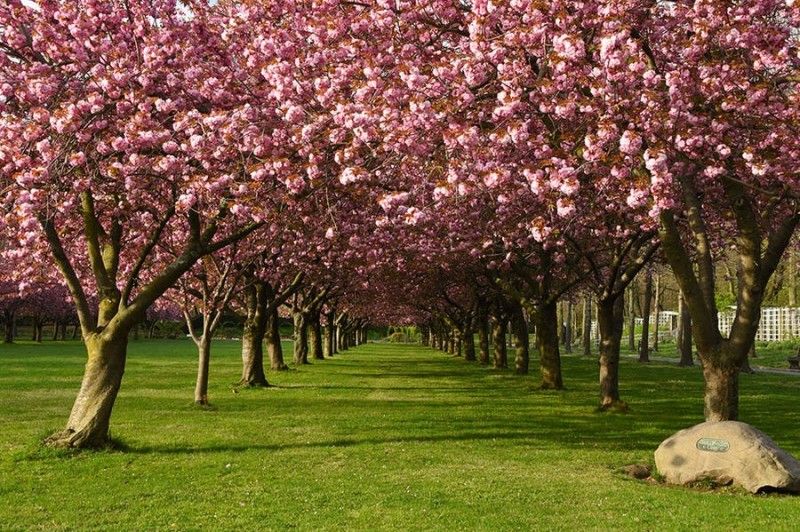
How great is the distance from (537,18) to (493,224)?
13.8 meters

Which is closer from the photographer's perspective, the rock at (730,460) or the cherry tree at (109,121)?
the rock at (730,460)

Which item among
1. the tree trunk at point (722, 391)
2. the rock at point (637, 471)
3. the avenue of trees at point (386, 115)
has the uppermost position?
the avenue of trees at point (386, 115)

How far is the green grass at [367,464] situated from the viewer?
1050 centimetres

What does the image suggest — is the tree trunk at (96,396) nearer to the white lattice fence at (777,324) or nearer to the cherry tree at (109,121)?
the cherry tree at (109,121)

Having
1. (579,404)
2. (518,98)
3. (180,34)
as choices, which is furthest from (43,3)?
(579,404)

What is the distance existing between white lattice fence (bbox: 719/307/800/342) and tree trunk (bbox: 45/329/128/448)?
67657 mm

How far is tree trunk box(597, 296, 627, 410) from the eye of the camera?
76.3 feet

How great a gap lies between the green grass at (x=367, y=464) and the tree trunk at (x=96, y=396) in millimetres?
468

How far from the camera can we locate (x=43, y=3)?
536 inches

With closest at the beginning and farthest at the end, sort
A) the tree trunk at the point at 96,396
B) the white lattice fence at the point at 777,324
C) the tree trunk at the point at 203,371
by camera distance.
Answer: the tree trunk at the point at 96,396 → the tree trunk at the point at 203,371 → the white lattice fence at the point at 777,324

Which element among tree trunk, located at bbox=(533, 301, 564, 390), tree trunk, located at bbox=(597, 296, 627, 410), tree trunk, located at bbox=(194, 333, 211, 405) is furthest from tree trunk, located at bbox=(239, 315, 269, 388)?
tree trunk, located at bbox=(597, 296, 627, 410)

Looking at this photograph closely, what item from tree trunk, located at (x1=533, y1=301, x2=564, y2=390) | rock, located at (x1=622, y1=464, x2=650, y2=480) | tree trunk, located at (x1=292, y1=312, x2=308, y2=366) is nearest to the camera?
rock, located at (x1=622, y1=464, x2=650, y2=480)

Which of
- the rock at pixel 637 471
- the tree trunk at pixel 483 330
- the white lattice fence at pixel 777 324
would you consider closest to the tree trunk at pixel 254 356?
the tree trunk at pixel 483 330

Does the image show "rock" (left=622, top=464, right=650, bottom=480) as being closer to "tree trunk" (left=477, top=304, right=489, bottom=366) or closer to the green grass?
the green grass
